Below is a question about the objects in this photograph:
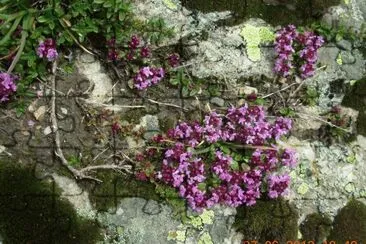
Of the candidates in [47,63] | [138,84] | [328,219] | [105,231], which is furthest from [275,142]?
[47,63]

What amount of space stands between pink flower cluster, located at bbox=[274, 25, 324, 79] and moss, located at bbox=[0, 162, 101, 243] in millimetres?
2533

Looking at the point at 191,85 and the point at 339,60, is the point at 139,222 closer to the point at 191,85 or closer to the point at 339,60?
the point at 191,85

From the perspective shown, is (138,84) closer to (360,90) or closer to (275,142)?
(275,142)

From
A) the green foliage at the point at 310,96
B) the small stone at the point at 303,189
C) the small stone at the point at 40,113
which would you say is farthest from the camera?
the green foliage at the point at 310,96

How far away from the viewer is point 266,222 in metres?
5.56

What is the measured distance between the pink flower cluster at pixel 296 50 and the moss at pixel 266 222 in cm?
140

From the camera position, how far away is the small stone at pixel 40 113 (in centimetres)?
539

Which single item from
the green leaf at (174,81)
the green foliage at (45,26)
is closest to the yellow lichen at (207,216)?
the green leaf at (174,81)

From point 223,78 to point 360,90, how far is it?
1512 mm

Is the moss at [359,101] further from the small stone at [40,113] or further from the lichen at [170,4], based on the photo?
the small stone at [40,113]

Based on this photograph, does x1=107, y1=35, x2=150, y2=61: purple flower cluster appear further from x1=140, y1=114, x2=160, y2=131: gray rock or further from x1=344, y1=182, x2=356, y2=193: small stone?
x1=344, y1=182, x2=356, y2=193: small stone

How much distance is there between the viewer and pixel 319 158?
5848 mm

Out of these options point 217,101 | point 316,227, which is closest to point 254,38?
point 217,101

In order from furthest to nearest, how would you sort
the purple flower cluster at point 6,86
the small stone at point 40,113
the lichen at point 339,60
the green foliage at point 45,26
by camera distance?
the lichen at point 339,60 → the small stone at point 40,113 → the green foliage at point 45,26 → the purple flower cluster at point 6,86
